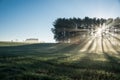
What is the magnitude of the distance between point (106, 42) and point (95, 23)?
20673 mm

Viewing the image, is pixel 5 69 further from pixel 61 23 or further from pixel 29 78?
pixel 61 23

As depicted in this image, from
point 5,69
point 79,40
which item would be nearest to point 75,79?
point 5,69

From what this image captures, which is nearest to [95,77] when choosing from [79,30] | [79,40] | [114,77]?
[114,77]

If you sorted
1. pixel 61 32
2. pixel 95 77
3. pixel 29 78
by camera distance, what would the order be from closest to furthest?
pixel 29 78, pixel 95 77, pixel 61 32

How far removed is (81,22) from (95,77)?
124281 millimetres

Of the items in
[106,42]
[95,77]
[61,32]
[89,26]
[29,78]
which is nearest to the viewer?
[29,78]

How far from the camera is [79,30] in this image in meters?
139

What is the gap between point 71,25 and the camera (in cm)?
14025

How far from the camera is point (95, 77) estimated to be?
22453 mm

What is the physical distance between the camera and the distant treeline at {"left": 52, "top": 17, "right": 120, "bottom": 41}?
134 metres

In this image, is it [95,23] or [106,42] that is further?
[95,23]

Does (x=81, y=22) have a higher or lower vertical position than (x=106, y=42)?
higher

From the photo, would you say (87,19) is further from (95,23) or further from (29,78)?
(29,78)

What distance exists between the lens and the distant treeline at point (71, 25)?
13450 centimetres
